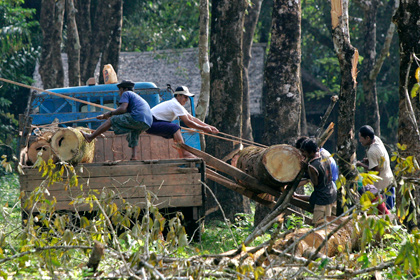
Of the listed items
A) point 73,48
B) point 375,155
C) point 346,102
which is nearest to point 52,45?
point 73,48

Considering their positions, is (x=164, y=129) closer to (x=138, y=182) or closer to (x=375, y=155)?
(x=138, y=182)

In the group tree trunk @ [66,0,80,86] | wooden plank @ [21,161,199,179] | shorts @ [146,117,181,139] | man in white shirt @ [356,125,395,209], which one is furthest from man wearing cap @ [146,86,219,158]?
tree trunk @ [66,0,80,86]

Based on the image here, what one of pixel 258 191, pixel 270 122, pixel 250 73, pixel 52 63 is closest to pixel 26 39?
pixel 52 63

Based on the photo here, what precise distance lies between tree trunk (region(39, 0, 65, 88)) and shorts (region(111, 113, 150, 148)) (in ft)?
26.4

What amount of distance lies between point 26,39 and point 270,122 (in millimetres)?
Result: 13568

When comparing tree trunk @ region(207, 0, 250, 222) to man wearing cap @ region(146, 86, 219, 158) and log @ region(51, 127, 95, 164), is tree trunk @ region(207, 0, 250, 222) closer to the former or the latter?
man wearing cap @ region(146, 86, 219, 158)

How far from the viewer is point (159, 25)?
2497 cm

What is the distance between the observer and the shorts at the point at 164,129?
848cm

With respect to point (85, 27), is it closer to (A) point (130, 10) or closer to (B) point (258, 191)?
(A) point (130, 10)

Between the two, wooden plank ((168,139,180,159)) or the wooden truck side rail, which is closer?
the wooden truck side rail

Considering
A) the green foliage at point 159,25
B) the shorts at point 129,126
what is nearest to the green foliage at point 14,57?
the green foliage at point 159,25

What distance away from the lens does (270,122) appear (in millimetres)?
9961

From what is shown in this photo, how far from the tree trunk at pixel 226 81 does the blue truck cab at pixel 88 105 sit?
2.15 ft

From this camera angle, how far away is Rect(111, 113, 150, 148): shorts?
8.01m
